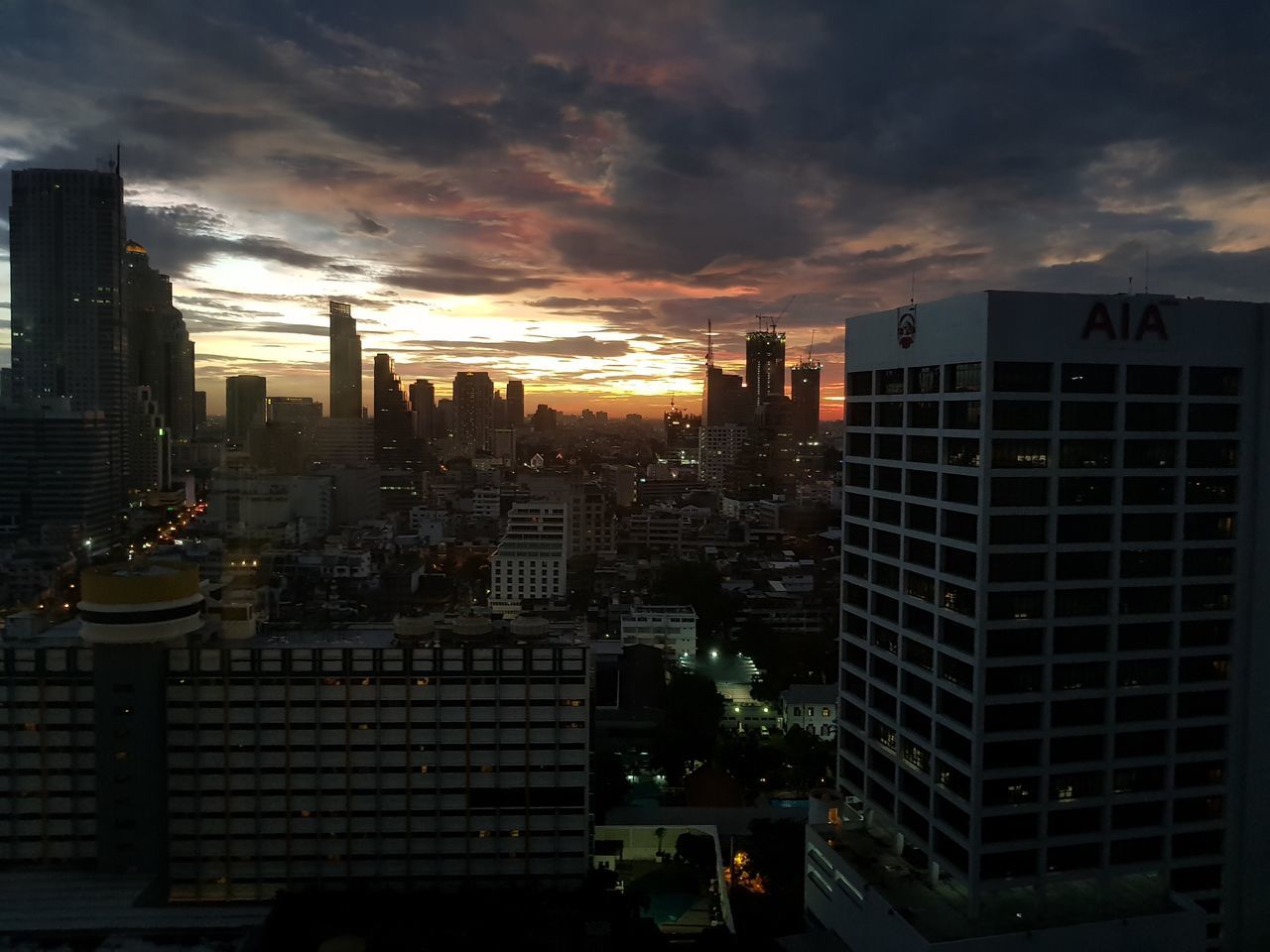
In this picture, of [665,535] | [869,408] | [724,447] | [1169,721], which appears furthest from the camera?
[724,447]

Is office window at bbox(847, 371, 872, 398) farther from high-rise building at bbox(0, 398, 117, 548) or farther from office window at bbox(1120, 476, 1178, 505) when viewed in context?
high-rise building at bbox(0, 398, 117, 548)

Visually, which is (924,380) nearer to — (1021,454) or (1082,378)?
(1021,454)

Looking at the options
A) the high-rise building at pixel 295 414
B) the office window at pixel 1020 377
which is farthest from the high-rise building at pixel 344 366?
the office window at pixel 1020 377

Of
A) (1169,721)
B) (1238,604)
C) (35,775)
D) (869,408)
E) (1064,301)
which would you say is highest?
(1064,301)

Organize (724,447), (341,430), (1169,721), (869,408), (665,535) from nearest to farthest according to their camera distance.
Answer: (1169,721) < (869,408) < (665,535) < (341,430) < (724,447)

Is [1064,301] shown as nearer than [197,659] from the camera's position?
Yes

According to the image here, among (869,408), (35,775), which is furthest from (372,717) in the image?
(869,408)

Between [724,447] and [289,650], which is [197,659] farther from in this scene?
[724,447]
